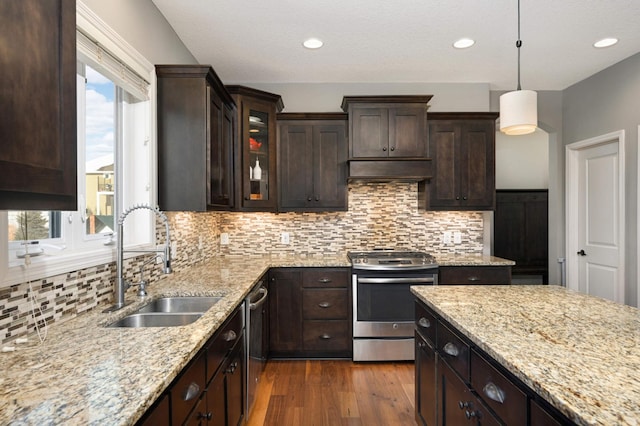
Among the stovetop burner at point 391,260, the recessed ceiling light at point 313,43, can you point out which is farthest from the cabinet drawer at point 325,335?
the recessed ceiling light at point 313,43

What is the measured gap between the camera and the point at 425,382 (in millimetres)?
1979

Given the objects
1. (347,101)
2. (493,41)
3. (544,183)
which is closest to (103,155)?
(347,101)

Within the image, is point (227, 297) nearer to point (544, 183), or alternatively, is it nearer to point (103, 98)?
point (103, 98)

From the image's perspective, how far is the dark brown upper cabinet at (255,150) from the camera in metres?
3.37

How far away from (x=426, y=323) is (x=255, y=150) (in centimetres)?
232

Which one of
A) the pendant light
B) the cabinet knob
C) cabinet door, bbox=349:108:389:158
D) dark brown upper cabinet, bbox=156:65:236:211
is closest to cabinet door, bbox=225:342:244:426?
the cabinet knob

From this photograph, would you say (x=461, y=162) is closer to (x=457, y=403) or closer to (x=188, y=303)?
(x=457, y=403)

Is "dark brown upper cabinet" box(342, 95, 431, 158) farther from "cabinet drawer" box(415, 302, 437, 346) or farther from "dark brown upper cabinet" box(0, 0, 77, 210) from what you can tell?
"dark brown upper cabinet" box(0, 0, 77, 210)

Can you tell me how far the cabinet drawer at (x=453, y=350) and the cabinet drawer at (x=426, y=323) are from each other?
8cm

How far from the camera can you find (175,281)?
8.04 ft

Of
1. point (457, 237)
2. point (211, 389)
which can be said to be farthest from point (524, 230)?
point (211, 389)

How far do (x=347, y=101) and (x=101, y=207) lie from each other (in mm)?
2393

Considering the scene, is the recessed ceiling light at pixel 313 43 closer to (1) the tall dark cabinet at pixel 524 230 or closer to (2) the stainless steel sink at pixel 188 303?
(2) the stainless steel sink at pixel 188 303

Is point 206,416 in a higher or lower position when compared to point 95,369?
lower
